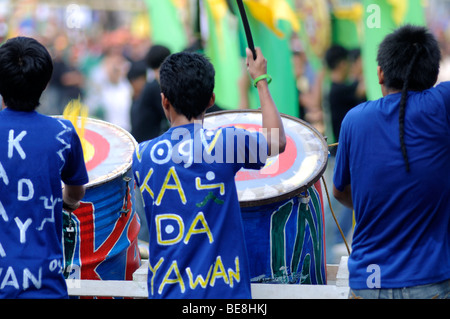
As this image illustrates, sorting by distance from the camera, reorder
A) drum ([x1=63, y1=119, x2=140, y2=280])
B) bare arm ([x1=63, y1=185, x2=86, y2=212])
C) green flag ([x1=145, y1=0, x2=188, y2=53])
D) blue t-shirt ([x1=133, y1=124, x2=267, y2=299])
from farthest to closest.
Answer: green flag ([x1=145, y1=0, x2=188, y2=53])
drum ([x1=63, y1=119, x2=140, y2=280])
bare arm ([x1=63, y1=185, x2=86, y2=212])
blue t-shirt ([x1=133, y1=124, x2=267, y2=299])

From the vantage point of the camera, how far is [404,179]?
7.32 ft

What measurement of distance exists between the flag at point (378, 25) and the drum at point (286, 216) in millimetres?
3253

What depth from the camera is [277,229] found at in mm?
3113

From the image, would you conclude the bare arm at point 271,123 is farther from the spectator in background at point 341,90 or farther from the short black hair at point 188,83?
the spectator in background at point 341,90

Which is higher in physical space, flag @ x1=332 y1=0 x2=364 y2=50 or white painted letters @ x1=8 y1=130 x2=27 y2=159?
flag @ x1=332 y1=0 x2=364 y2=50

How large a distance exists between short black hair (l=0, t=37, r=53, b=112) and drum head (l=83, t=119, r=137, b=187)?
110 centimetres

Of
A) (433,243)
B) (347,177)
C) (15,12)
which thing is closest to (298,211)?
(347,177)

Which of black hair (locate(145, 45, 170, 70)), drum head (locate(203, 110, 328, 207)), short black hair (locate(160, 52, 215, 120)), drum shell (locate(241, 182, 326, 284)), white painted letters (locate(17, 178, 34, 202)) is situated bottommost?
drum shell (locate(241, 182, 326, 284))

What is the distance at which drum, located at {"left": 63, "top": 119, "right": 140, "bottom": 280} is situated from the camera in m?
3.33

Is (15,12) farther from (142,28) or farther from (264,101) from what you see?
(264,101)

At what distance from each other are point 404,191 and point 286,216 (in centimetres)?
95

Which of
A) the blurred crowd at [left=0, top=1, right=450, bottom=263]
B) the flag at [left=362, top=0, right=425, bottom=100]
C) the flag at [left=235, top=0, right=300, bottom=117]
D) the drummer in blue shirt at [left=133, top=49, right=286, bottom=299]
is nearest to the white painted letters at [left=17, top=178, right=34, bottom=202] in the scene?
the drummer in blue shirt at [left=133, top=49, right=286, bottom=299]

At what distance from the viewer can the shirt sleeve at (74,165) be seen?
2299 mm

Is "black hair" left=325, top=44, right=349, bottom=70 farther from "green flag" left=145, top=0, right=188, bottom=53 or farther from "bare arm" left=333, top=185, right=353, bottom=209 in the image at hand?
"bare arm" left=333, top=185, right=353, bottom=209
